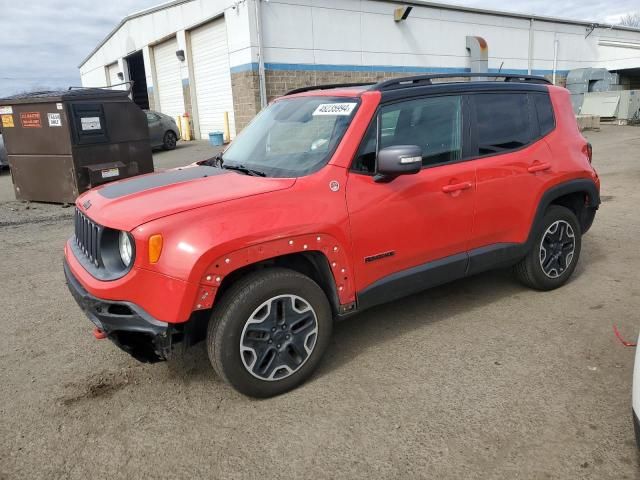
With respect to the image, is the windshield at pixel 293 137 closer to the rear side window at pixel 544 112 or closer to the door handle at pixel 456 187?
the door handle at pixel 456 187

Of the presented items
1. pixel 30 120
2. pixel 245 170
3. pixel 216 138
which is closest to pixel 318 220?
pixel 245 170

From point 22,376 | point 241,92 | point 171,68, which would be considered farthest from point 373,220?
point 171,68

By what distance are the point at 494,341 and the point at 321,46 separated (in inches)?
663

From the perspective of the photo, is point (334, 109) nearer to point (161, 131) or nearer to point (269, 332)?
point (269, 332)

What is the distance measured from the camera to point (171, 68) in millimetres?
23047

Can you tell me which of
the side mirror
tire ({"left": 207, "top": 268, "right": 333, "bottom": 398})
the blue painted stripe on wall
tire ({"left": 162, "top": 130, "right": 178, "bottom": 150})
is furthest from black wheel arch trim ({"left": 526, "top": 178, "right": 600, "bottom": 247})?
tire ({"left": 162, "top": 130, "right": 178, "bottom": 150})

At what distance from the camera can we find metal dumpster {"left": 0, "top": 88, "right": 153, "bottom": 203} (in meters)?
8.88

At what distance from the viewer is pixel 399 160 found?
3.11 meters

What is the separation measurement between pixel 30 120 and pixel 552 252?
29.6 feet

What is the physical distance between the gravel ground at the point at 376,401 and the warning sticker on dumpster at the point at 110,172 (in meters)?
4.90

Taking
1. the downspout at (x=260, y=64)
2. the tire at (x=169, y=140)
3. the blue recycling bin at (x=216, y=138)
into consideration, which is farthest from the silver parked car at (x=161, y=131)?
the downspout at (x=260, y=64)

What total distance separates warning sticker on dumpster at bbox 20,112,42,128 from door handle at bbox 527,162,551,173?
847cm

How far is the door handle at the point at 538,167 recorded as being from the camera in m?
4.17

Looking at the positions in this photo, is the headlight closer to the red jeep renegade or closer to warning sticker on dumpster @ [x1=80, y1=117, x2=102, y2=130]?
the red jeep renegade
